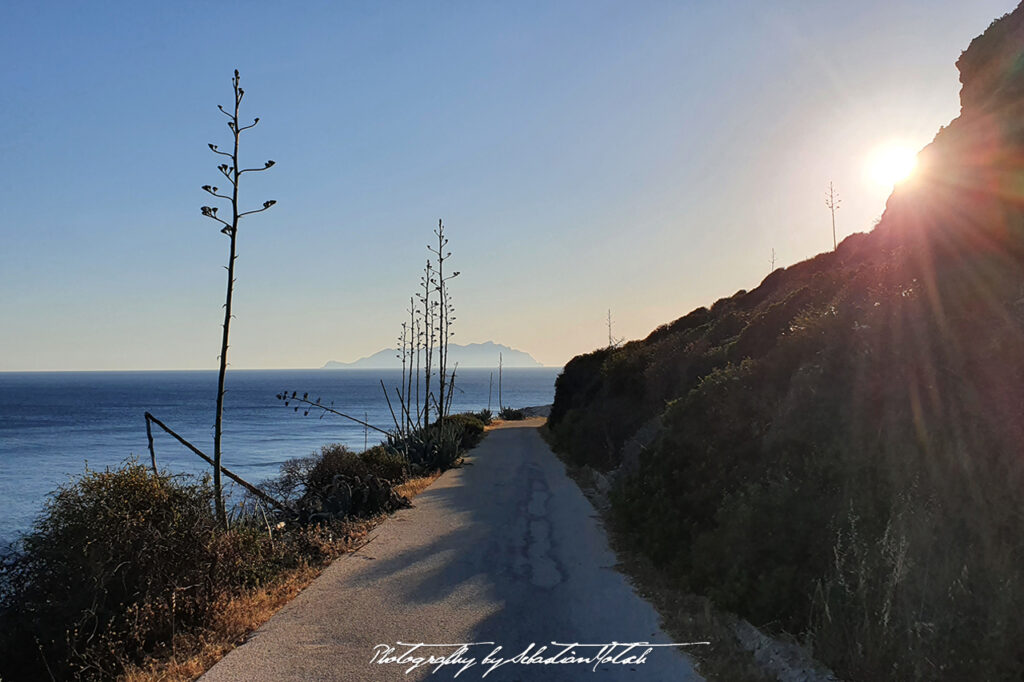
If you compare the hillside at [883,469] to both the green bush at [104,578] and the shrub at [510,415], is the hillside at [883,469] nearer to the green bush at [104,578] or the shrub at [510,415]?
the green bush at [104,578]

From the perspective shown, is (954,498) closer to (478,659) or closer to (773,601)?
(773,601)

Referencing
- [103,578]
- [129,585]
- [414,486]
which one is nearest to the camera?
[103,578]

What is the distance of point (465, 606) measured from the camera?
6.93m

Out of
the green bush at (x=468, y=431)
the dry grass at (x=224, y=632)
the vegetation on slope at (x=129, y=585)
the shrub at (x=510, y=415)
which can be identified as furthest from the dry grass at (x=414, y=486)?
the shrub at (x=510, y=415)

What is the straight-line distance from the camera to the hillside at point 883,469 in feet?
15.1

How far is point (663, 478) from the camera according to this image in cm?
905

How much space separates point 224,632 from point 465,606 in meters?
2.40

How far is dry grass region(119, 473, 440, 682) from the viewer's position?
5199 millimetres

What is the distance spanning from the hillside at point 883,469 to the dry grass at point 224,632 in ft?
14.7

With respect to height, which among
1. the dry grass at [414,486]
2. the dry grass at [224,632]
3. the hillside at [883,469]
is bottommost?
the dry grass at [414,486]

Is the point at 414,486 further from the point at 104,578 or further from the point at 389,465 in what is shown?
the point at 104,578

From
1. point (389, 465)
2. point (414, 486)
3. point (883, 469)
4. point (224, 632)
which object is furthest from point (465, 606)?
point (389, 465)

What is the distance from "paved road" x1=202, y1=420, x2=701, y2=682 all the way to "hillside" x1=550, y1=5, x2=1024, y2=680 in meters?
0.96

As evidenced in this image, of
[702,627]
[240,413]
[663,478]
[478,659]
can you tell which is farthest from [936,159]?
[240,413]
